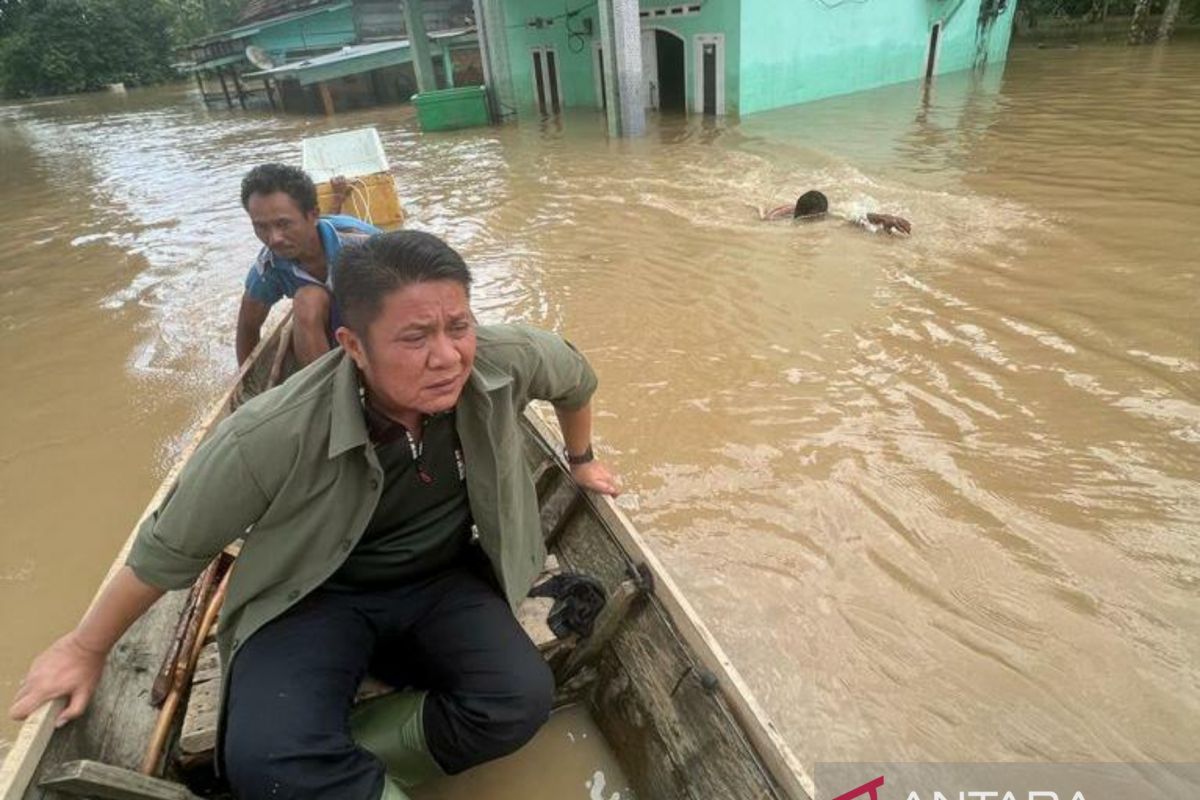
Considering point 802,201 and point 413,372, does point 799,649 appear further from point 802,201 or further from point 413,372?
point 802,201

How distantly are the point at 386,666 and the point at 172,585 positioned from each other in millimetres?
696

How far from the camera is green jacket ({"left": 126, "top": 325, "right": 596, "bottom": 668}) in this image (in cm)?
159

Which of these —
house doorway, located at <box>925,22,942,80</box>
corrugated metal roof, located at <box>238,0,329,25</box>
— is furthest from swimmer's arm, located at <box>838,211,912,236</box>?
corrugated metal roof, located at <box>238,0,329,25</box>

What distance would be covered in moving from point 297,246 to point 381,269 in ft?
6.53

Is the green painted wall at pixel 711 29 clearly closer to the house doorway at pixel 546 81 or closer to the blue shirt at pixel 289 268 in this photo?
the house doorway at pixel 546 81

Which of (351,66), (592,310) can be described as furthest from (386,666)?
(351,66)

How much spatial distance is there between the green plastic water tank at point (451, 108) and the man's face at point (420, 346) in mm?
15754

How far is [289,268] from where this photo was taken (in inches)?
133

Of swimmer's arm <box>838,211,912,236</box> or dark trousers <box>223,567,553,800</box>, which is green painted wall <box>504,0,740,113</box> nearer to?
swimmer's arm <box>838,211,912,236</box>

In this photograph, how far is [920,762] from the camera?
2.46 m

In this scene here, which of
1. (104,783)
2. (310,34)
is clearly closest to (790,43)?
(104,783)

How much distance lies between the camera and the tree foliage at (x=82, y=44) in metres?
36.6

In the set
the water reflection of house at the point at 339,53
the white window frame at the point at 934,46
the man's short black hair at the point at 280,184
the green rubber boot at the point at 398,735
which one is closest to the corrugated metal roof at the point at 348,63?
the water reflection of house at the point at 339,53

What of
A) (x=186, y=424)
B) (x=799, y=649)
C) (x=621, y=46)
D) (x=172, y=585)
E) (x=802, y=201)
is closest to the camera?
(x=172, y=585)
